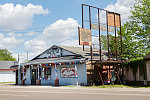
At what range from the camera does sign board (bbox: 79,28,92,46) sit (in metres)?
24.2

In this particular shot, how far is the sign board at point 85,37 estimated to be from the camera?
24.2 m

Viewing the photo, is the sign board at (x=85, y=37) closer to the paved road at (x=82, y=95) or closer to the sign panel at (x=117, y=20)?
the sign panel at (x=117, y=20)

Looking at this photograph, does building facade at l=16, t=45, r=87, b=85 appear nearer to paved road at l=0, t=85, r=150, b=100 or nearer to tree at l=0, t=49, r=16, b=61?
paved road at l=0, t=85, r=150, b=100

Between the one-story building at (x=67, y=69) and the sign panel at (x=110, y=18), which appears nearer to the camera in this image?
the one-story building at (x=67, y=69)

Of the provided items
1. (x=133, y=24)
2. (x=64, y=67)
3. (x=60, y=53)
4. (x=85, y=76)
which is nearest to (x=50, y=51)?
(x=60, y=53)

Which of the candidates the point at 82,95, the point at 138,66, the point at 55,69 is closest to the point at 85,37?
the point at 55,69

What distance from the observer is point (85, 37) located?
24703mm

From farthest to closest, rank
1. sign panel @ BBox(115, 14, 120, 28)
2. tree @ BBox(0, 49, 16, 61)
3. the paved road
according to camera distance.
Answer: tree @ BBox(0, 49, 16, 61)
sign panel @ BBox(115, 14, 120, 28)
the paved road

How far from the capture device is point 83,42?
2448cm

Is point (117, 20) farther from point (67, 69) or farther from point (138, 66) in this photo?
point (67, 69)

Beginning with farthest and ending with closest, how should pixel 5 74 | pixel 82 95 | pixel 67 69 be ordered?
pixel 5 74
pixel 67 69
pixel 82 95

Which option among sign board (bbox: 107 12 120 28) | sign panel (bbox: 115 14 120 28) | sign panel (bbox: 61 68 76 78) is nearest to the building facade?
sign panel (bbox: 61 68 76 78)

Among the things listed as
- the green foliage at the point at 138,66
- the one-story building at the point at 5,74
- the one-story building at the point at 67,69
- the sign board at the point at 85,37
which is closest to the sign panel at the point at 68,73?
the one-story building at the point at 67,69

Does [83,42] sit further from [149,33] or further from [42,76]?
[149,33]
